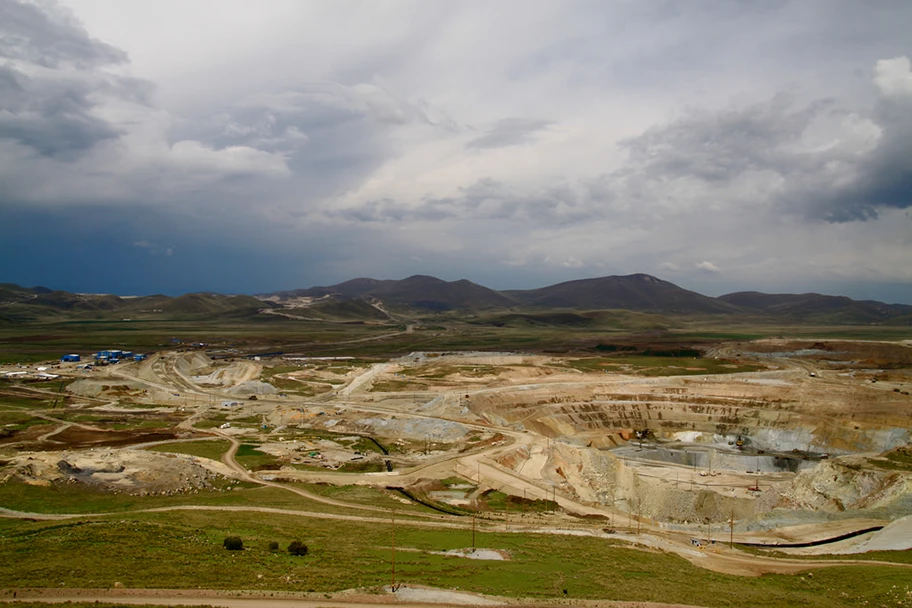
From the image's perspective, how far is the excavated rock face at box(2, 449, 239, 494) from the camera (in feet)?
178

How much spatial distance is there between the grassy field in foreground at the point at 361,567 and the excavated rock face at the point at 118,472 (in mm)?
14215

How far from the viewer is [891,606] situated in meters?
33.2

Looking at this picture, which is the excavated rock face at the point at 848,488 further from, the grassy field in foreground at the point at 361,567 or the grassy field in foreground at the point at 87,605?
the grassy field in foreground at the point at 87,605

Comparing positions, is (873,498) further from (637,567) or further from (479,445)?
(479,445)

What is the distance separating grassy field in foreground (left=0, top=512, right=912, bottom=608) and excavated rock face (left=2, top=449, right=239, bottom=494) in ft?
46.6

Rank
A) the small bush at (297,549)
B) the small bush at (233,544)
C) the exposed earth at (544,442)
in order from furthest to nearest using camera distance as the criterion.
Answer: the exposed earth at (544,442) < the small bush at (297,549) < the small bush at (233,544)

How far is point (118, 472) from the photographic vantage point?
2258 inches

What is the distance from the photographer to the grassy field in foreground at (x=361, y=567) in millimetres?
31047

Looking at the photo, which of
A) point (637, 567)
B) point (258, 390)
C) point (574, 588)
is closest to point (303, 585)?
point (574, 588)

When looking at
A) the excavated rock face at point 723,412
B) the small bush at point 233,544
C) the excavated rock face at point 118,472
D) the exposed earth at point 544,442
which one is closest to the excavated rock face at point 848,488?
the exposed earth at point 544,442

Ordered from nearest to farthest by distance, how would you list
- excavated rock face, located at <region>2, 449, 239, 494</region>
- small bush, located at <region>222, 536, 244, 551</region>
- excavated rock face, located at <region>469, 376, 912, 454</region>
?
small bush, located at <region>222, 536, 244, 551</region>, excavated rock face, located at <region>2, 449, 239, 494</region>, excavated rock face, located at <region>469, 376, 912, 454</region>

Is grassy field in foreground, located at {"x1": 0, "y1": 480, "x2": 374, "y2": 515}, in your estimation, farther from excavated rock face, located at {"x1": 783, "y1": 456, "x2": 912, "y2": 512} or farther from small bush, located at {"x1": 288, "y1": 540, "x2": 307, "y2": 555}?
excavated rock face, located at {"x1": 783, "y1": 456, "x2": 912, "y2": 512}

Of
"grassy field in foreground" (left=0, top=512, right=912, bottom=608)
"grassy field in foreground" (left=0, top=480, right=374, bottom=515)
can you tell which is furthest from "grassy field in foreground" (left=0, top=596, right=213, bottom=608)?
"grassy field in foreground" (left=0, top=480, right=374, bottom=515)

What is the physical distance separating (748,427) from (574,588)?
101 meters
